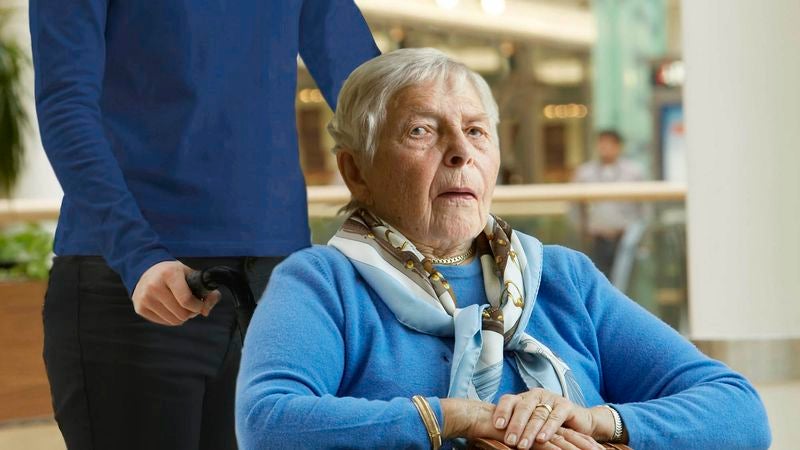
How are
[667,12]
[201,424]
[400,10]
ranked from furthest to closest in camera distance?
[667,12], [400,10], [201,424]

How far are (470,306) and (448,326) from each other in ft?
0.15

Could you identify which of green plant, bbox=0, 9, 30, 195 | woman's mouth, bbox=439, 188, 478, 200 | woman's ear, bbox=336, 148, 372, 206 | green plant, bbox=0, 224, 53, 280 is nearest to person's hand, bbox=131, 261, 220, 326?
woman's ear, bbox=336, 148, 372, 206

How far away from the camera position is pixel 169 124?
1.92 meters

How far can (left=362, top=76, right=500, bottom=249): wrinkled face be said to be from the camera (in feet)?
5.96

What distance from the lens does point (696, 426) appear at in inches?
67.5

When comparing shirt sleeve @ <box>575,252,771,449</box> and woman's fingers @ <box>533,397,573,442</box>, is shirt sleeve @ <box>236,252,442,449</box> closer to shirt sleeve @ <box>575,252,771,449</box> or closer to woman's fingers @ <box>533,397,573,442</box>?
woman's fingers @ <box>533,397,573,442</box>

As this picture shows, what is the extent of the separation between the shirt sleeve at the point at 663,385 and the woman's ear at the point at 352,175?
1.18ft

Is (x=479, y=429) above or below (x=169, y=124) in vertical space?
below

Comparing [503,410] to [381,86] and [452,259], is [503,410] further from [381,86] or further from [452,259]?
[381,86]

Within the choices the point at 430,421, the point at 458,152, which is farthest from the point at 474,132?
the point at 430,421

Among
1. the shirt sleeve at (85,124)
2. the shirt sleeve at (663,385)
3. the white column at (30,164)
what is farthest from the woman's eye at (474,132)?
the white column at (30,164)

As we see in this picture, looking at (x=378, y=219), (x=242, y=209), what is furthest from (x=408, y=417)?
(x=242, y=209)

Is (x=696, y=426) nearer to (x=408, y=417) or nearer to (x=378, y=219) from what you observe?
(x=408, y=417)

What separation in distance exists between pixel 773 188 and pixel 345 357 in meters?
2.80
